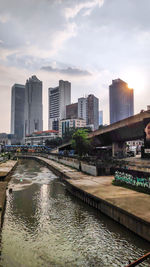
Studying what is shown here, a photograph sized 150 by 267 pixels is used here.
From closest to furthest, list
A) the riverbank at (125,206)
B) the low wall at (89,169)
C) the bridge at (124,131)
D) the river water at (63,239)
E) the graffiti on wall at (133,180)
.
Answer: the river water at (63,239) < the riverbank at (125,206) < the graffiti on wall at (133,180) < the low wall at (89,169) < the bridge at (124,131)

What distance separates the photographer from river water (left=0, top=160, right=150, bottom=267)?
1455cm

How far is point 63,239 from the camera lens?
17688mm

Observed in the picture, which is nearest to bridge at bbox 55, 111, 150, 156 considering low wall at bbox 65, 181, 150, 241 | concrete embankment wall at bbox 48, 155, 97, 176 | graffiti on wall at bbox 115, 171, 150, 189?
concrete embankment wall at bbox 48, 155, 97, 176

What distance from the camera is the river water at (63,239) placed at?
573 inches

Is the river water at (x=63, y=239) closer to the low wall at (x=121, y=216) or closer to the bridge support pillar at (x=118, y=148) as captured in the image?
the low wall at (x=121, y=216)

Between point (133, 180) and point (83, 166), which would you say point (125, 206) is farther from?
point (83, 166)

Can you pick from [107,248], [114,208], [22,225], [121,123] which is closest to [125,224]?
[114,208]

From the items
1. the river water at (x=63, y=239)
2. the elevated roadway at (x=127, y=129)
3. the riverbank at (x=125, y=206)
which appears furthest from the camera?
the elevated roadway at (x=127, y=129)

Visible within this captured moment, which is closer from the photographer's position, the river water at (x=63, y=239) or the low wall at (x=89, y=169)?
the river water at (x=63, y=239)

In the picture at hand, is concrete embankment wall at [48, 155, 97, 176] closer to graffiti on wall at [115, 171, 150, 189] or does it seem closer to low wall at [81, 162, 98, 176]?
low wall at [81, 162, 98, 176]

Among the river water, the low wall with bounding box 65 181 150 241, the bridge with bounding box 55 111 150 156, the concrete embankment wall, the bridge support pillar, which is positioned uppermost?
the bridge with bounding box 55 111 150 156

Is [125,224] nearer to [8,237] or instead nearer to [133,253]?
[133,253]

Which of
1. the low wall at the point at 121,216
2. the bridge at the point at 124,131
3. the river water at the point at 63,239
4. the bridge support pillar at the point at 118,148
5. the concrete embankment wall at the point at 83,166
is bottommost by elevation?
the river water at the point at 63,239

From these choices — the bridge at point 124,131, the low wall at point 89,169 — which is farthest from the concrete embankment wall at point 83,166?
the bridge at point 124,131
